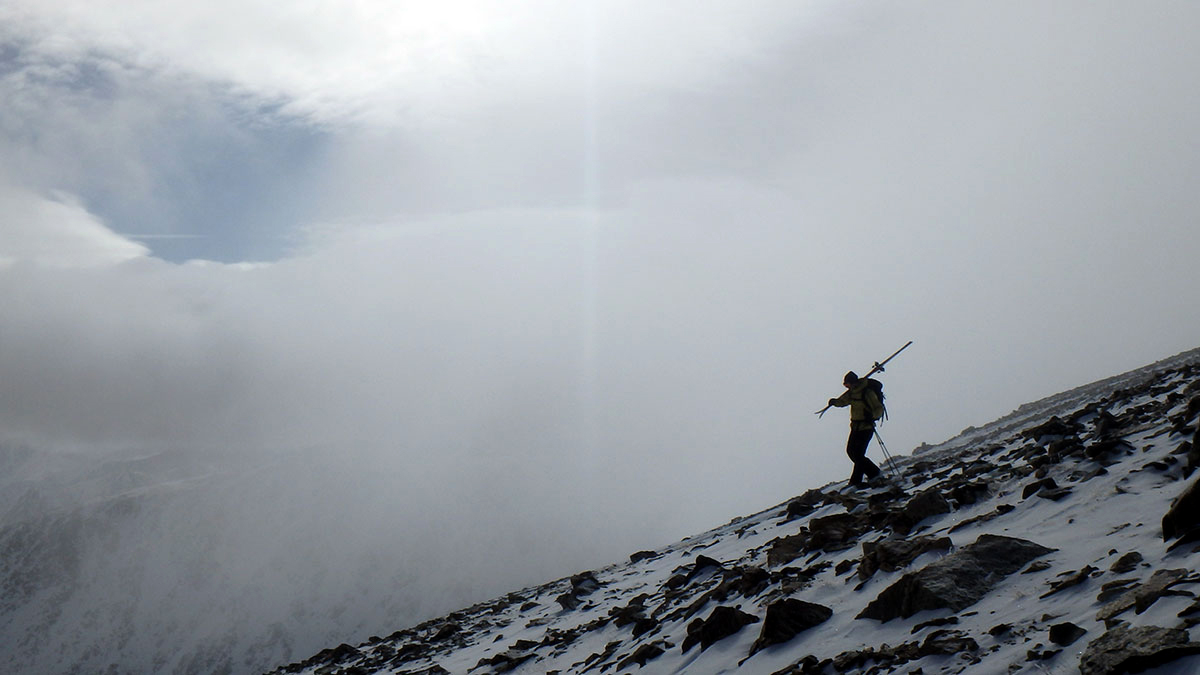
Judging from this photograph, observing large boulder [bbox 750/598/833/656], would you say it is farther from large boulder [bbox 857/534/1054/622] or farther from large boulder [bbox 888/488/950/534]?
large boulder [bbox 888/488/950/534]

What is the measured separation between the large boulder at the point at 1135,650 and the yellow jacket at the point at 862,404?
12915mm

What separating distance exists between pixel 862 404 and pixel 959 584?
35.6 ft

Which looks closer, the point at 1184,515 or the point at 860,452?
the point at 1184,515

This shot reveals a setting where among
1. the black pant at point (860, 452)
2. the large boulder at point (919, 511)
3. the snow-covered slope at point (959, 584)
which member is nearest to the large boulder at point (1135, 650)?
the snow-covered slope at point (959, 584)

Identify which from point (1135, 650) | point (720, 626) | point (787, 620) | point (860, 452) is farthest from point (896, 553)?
point (860, 452)

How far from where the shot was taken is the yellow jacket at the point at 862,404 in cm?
1831

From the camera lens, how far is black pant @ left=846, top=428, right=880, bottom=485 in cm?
1820

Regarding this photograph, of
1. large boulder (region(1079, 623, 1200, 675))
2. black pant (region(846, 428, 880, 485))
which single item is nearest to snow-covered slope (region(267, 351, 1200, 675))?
large boulder (region(1079, 623, 1200, 675))

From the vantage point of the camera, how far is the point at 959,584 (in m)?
7.91

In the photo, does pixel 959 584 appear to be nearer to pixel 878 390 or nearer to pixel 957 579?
pixel 957 579

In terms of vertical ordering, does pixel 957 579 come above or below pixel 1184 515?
below

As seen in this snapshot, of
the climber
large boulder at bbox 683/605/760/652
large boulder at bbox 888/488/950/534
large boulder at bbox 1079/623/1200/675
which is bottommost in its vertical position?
large boulder at bbox 683/605/760/652

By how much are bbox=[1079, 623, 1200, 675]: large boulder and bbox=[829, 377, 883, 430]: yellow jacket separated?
42.4 ft

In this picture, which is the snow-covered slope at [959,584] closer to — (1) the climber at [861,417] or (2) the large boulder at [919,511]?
(2) the large boulder at [919,511]
